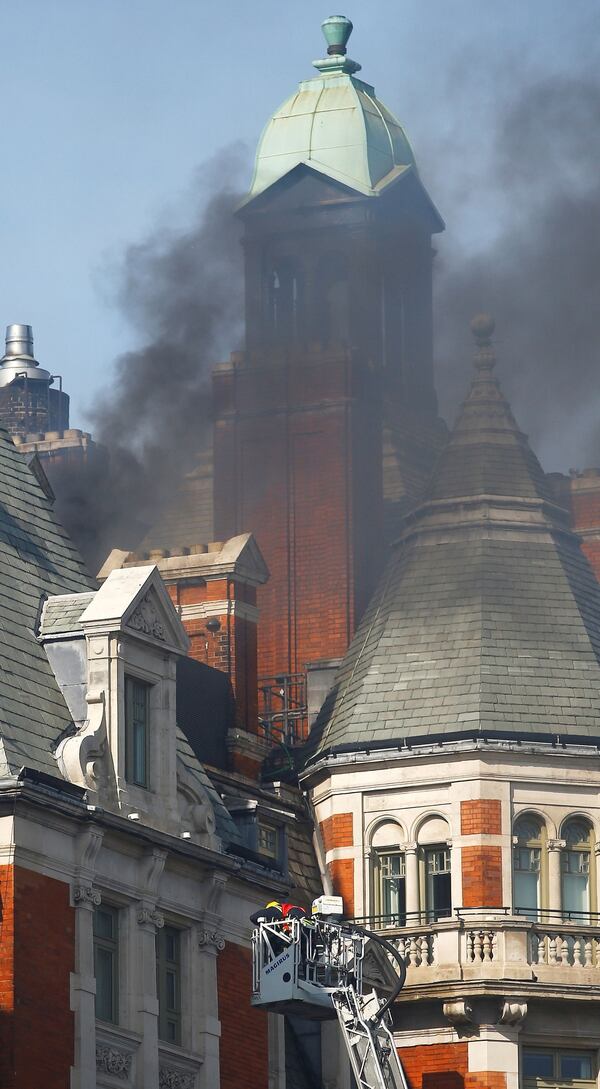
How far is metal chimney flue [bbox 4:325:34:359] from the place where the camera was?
89.6 metres

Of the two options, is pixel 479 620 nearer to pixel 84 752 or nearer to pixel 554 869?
pixel 554 869

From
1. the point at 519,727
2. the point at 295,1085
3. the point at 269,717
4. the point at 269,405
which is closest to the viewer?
the point at 295,1085

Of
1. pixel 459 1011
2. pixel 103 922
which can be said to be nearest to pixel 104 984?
pixel 103 922

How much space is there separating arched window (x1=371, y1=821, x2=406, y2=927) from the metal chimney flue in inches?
1152

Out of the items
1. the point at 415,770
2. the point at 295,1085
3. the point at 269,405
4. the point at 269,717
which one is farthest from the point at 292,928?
the point at 269,405

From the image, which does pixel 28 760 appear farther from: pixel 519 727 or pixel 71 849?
pixel 519 727

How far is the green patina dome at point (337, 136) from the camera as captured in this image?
7762 cm

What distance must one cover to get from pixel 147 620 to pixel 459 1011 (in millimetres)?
11511

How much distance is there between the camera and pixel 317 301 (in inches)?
3088

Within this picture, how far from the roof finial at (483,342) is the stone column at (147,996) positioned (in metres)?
21.4

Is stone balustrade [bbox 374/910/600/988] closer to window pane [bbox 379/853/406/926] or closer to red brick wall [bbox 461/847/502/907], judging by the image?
red brick wall [bbox 461/847/502/907]

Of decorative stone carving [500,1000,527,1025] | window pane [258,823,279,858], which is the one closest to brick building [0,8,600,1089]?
window pane [258,823,279,858]

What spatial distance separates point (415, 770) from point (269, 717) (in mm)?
6584

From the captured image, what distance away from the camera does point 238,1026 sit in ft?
177
